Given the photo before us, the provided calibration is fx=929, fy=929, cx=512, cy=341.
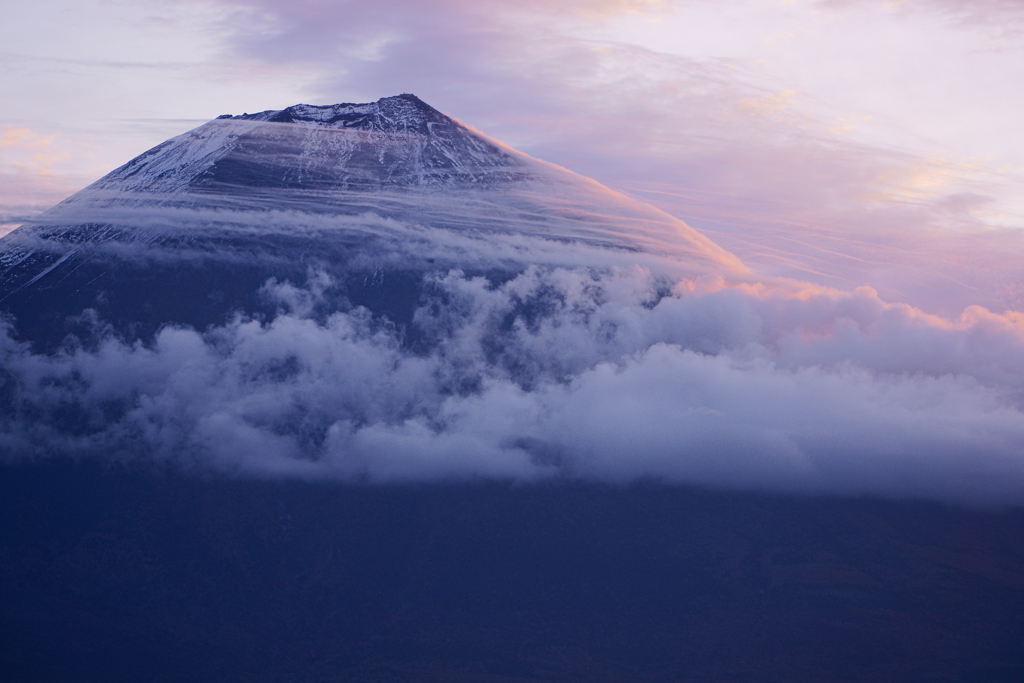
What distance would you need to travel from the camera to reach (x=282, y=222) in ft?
626

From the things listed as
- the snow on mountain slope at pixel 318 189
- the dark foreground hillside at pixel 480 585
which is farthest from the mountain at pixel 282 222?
the dark foreground hillside at pixel 480 585

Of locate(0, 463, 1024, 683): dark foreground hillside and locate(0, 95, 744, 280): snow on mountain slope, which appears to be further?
locate(0, 95, 744, 280): snow on mountain slope

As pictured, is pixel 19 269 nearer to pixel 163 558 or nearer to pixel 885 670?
pixel 163 558

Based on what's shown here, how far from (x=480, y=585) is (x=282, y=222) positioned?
84527mm

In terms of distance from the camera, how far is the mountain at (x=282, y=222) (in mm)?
184375

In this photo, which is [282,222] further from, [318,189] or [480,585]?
[480,585]

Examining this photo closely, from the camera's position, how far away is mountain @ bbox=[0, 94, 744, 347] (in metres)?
184

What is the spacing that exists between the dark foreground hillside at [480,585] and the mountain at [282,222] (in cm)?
3848

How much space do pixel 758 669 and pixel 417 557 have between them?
59.6m

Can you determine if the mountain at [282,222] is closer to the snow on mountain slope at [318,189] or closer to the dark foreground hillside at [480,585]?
the snow on mountain slope at [318,189]

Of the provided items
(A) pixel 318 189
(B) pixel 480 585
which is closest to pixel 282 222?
(A) pixel 318 189

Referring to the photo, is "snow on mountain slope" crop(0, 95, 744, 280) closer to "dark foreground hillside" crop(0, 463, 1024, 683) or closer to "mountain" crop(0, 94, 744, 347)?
"mountain" crop(0, 94, 744, 347)

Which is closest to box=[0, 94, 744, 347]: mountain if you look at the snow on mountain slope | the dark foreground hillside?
the snow on mountain slope

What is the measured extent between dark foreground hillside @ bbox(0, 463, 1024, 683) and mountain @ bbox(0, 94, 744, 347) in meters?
38.5
